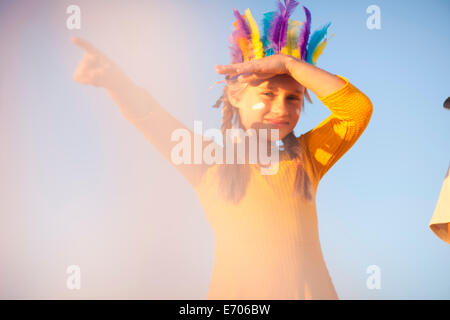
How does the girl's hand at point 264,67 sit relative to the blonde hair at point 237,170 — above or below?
above

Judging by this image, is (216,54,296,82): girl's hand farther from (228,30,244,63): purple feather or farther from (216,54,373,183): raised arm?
(228,30,244,63): purple feather

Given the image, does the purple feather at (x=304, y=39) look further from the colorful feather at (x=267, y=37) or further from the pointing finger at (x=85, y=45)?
the pointing finger at (x=85, y=45)

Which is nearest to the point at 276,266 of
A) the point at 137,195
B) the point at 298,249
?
the point at 298,249

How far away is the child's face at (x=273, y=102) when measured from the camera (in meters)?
1.15

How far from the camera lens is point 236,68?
1039 mm

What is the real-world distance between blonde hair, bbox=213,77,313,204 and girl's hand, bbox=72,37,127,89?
11.6 inches

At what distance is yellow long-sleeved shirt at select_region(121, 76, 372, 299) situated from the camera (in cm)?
106

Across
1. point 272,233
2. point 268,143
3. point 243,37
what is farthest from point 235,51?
point 272,233

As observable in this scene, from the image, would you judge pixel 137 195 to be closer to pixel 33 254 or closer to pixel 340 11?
pixel 33 254

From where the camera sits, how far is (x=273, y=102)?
1.15 metres

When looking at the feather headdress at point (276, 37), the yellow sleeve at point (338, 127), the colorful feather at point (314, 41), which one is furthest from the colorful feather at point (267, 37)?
the yellow sleeve at point (338, 127)

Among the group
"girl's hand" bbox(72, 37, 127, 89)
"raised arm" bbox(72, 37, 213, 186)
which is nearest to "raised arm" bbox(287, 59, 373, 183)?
"raised arm" bbox(72, 37, 213, 186)

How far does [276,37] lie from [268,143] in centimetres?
28

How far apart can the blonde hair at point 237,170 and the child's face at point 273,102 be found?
3 cm
